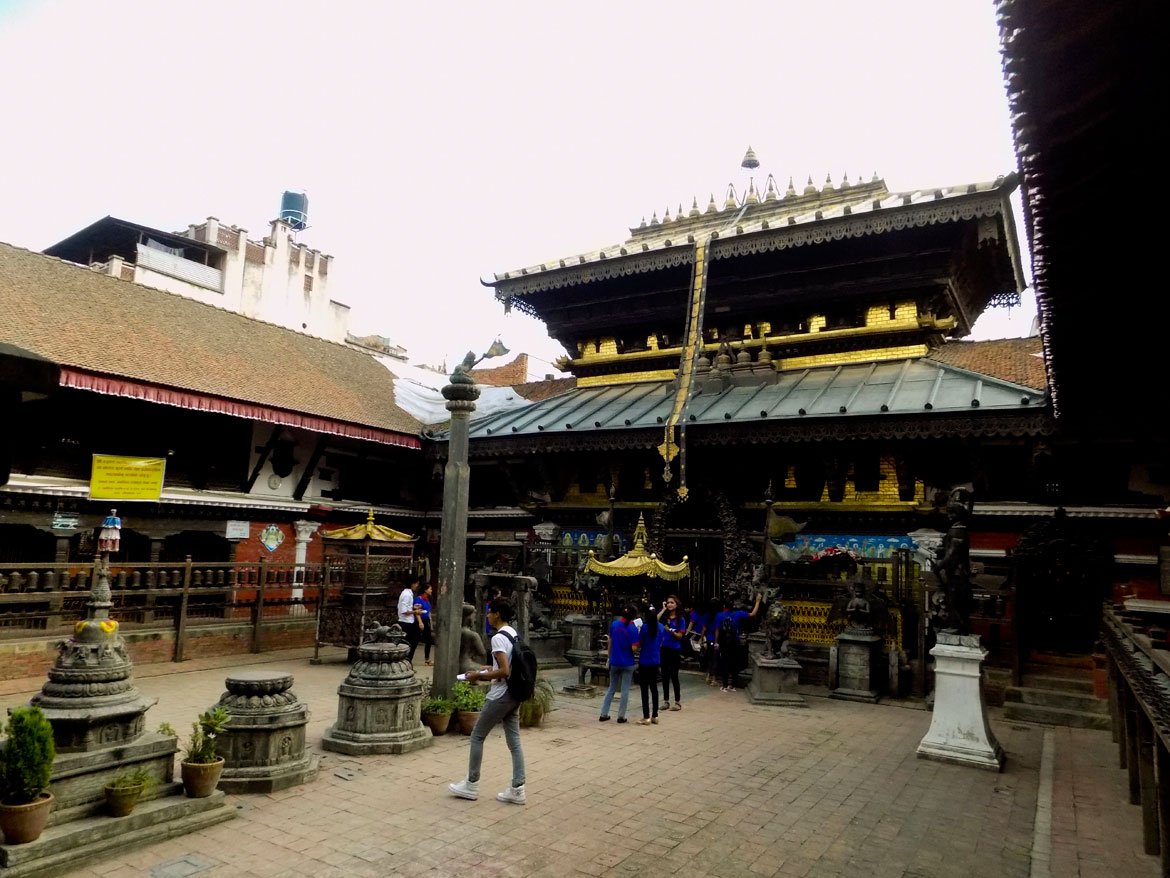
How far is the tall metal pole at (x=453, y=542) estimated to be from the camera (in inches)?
380

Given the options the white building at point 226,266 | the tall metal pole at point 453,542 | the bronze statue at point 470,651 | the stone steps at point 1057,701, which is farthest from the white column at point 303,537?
the stone steps at point 1057,701

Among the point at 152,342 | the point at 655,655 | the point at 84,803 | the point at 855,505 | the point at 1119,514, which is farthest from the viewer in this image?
the point at 152,342

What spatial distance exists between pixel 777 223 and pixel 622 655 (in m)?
10.5

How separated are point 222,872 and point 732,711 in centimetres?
816

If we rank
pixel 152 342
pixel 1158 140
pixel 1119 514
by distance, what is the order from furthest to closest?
pixel 152 342 → pixel 1119 514 → pixel 1158 140

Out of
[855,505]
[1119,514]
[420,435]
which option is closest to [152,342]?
[420,435]

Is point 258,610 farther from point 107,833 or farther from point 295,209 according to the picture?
point 295,209

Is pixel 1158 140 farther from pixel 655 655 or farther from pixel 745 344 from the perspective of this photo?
pixel 745 344

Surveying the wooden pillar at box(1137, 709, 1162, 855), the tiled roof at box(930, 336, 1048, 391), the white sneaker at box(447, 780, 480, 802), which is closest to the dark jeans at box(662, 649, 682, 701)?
the white sneaker at box(447, 780, 480, 802)

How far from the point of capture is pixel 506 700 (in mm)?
6730

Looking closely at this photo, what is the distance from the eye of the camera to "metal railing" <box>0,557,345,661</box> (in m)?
12.4

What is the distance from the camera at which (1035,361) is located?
16.8 metres

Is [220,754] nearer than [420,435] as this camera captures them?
Yes

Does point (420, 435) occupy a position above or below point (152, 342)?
below
